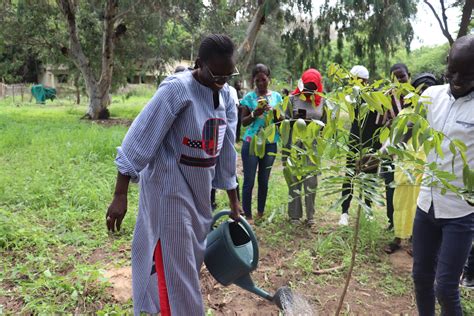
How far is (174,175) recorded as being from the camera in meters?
1.96

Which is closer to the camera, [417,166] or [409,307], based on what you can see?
[417,166]

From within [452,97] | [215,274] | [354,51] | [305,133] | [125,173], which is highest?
[354,51]

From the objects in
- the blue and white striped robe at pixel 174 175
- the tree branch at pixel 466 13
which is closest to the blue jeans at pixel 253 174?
the blue and white striped robe at pixel 174 175

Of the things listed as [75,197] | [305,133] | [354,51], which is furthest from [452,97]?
[354,51]

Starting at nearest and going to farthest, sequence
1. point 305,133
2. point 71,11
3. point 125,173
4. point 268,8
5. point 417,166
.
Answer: point 305,133 < point 417,166 < point 125,173 < point 268,8 < point 71,11

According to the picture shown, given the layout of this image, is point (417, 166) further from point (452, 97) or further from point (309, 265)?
point (309, 265)

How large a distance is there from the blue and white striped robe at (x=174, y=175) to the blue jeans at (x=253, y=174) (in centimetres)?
202

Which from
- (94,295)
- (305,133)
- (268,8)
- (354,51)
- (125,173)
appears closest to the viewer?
(305,133)

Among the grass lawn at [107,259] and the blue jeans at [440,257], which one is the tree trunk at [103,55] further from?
the blue jeans at [440,257]

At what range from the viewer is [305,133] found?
1404 millimetres

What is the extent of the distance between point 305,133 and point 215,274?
3.73 feet

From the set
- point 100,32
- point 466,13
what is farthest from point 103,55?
point 466,13

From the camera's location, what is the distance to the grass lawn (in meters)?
2.67

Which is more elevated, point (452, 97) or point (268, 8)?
point (268, 8)
